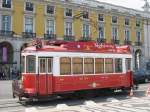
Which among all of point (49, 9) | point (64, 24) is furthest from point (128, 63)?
point (64, 24)

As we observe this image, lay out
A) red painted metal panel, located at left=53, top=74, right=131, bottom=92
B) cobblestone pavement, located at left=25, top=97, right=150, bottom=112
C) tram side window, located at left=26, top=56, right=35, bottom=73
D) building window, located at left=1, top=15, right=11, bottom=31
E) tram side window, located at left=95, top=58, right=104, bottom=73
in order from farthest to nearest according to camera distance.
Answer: building window, located at left=1, top=15, right=11, bottom=31 < tram side window, located at left=95, top=58, right=104, bottom=73 < red painted metal panel, located at left=53, top=74, right=131, bottom=92 < tram side window, located at left=26, top=56, right=35, bottom=73 < cobblestone pavement, located at left=25, top=97, right=150, bottom=112

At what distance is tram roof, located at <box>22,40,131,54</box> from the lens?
17953 millimetres

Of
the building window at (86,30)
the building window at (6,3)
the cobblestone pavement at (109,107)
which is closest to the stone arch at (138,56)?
the building window at (86,30)

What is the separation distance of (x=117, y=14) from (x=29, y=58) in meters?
48.1

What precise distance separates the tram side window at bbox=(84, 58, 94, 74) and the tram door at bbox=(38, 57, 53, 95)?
2.19 m

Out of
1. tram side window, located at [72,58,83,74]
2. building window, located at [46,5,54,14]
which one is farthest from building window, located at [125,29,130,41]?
tram side window, located at [72,58,83,74]

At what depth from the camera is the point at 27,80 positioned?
17.7m

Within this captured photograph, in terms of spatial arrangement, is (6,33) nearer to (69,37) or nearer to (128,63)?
(69,37)

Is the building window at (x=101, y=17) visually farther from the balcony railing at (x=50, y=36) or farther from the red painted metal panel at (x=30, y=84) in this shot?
the red painted metal panel at (x=30, y=84)

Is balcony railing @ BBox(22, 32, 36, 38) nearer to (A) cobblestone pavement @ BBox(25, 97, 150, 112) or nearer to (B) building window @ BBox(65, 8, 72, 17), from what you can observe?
(B) building window @ BBox(65, 8, 72, 17)

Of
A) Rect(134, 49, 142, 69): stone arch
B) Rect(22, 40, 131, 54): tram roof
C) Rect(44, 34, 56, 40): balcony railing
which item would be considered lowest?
Rect(22, 40, 131, 54): tram roof

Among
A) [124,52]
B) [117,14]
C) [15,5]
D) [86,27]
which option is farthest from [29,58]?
[117,14]

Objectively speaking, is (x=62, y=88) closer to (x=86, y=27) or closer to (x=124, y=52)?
(x=124, y=52)

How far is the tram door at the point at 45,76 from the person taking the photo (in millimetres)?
17672
